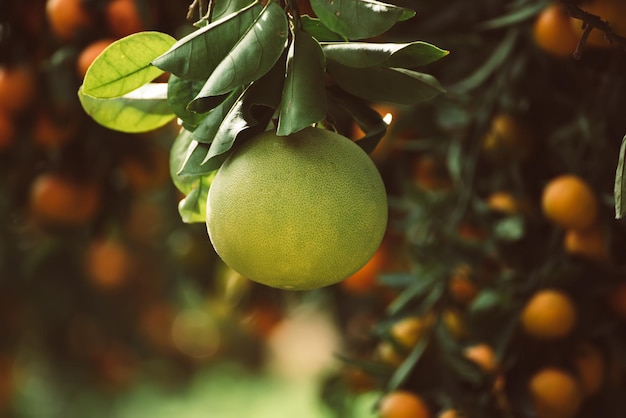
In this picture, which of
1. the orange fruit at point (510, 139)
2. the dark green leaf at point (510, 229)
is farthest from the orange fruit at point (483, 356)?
the orange fruit at point (510, 139)

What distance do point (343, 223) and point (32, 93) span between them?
94 centimetres

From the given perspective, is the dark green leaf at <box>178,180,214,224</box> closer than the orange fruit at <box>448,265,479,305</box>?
Yes

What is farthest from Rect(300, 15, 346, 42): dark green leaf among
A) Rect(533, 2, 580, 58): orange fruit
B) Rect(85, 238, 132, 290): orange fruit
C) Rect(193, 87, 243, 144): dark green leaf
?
Rect(85, 238, 132, 290): orange fruit

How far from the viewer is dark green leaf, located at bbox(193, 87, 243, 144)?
72cm

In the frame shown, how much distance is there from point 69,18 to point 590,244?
0.92 m

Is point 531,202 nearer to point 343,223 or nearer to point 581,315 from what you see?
point 581,315

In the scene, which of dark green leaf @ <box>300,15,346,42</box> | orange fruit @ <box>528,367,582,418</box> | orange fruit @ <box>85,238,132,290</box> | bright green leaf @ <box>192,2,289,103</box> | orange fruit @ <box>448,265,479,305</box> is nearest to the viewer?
bright green leaf @ <box>192,2,289,103</box>

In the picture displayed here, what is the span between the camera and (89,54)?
4.02 feet

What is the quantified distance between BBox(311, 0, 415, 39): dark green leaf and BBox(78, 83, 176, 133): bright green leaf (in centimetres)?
24

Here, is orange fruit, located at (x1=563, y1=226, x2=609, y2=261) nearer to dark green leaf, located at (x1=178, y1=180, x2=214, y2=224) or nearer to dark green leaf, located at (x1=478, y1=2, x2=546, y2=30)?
dark green leaf, located at (x1=478, y1=2, x2=546, y2=30)

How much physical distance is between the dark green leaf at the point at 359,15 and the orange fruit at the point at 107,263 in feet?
5.09

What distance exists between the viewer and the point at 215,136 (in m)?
0.70

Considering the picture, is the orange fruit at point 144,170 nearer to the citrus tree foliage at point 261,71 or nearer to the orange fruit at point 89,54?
the orange fruit at point 89,54

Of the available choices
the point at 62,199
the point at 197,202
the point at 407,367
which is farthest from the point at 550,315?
A: the point at 62,199
